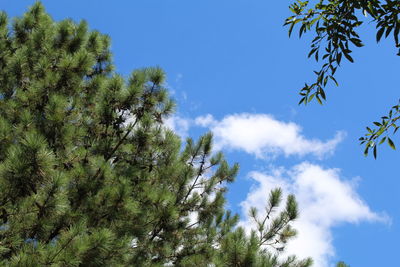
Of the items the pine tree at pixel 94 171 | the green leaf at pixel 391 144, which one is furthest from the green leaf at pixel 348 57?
the pine tree at pixel 94 171

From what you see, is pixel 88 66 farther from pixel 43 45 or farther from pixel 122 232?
pixel 122 232

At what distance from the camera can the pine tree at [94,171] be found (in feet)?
11.4

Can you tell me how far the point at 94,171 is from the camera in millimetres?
4746

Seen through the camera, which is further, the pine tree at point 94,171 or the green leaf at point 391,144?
the pine tree at point 94,171

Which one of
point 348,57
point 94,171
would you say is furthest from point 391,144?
point 94,171

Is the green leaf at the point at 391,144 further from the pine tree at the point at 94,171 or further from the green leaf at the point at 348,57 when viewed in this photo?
the pine tree at the point at 94,171

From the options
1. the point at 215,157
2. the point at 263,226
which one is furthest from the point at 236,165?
the point at 263,226

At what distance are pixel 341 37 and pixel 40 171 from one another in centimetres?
234

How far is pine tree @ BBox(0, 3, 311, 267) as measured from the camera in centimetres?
347

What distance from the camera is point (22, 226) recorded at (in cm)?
390

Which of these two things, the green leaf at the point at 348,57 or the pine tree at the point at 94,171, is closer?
the green leaf at the point at 348,57

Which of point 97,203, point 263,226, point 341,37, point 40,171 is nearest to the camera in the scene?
point 341,37

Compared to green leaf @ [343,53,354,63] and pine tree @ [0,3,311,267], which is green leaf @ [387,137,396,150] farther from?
pine tree @ [0,3,311,267]

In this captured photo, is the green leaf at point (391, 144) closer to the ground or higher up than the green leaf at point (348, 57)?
closer to the ground
